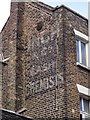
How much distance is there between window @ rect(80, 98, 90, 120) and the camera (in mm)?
18000

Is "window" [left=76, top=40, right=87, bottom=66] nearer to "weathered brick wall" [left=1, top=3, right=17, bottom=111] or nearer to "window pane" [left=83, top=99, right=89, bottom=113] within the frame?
"window pane" [left=83, top=99, right=89, bottom=113]

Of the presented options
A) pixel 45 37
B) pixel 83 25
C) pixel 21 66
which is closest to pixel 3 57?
pixel 21 66

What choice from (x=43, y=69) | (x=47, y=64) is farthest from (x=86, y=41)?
(x=43, y=69)

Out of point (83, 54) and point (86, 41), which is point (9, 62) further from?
point (86, 41)

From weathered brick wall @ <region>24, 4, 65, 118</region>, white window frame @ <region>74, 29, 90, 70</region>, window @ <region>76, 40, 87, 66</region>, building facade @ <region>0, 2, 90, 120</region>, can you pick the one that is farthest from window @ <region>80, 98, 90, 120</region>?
window @ <region>76, 40, 87, 66</region>

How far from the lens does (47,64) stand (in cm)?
1884

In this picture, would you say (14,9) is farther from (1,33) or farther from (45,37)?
(45,37)

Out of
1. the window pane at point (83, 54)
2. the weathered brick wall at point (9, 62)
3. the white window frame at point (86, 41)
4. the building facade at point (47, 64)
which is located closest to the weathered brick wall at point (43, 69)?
the building facade at point (47, 64)

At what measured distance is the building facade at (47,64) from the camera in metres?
17.8

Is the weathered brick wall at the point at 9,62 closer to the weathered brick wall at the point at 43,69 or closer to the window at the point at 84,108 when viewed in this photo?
the weathered brick wall at the point at 43,69

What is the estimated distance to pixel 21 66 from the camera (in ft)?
67.8

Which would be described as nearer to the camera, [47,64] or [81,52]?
[47,64]

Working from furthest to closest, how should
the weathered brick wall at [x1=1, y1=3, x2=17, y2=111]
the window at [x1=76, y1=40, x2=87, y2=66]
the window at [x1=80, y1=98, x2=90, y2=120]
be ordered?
1. the weathered brick wall at [x1=1, y1=3, x2=17, y2=111]
2. the window at [x1=76, y1=40, x2=87, y2=66]
3. the window at [x1=80, y1=98, x2=90, y2=120]

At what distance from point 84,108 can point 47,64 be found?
8.40ft
